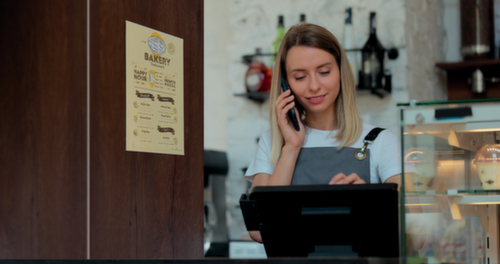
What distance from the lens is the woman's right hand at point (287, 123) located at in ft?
4.68

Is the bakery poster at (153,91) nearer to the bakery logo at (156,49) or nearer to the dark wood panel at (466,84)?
the bakery logo at (156,49)

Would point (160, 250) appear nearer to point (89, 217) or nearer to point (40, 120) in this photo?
point (89, 217)

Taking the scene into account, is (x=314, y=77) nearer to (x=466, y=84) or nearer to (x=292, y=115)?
(x=292, y=115)

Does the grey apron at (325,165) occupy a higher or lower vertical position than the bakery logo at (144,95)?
lower

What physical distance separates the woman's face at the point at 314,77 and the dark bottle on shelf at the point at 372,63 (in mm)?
1607

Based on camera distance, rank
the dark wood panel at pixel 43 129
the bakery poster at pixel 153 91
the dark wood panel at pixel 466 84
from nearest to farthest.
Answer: the dark wood panel at pixel 43 129 < the bakery poster at pixel 153 91 < the dark wood panel at pixel 466 84

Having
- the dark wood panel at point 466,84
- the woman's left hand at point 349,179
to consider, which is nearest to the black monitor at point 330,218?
the woman's left hand at point 349,179

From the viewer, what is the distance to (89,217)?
1180 mm

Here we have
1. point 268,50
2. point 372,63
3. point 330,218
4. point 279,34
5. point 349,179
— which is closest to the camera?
point 330,218

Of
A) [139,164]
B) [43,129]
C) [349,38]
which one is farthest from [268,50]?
[43,129]

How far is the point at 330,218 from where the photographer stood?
83cm

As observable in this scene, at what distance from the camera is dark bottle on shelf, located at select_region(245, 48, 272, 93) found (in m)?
3.25

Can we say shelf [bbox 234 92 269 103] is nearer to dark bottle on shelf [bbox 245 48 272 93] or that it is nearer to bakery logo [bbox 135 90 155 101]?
dark bottle on shelf [bbox 245 48 272 93]

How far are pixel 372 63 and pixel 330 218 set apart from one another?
230 cm
